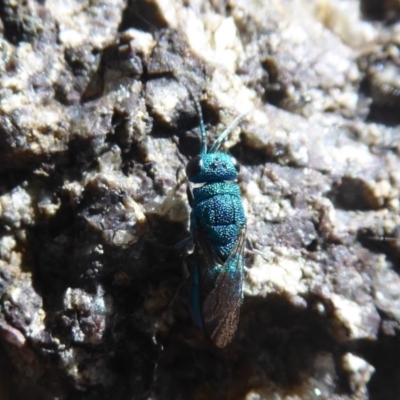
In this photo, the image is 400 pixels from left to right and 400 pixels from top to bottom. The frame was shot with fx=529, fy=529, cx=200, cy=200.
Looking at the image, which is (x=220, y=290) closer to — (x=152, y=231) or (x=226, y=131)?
(x=152, y=231)

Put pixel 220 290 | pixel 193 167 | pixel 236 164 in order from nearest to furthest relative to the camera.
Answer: pixel 220 290
pixel 193 167
pixel 236 164

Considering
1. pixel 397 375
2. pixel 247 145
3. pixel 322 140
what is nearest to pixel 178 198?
pixel 247 145

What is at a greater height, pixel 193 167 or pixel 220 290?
pixel 193 167

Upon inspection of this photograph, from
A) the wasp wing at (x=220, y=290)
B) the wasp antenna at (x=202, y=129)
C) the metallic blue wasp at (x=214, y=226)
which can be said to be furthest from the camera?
the wasp antenna at (x=202, y=129)

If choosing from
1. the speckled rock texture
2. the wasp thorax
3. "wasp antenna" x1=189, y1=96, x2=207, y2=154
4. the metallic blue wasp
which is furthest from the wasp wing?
"wasp antenna" x1=189, y1=96, x2=207, y2=154

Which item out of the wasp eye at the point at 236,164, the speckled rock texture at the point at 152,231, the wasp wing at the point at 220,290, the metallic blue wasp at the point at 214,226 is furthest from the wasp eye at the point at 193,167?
the wasp wing at the point at 220,290

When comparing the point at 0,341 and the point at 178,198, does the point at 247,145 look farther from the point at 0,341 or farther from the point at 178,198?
the point at 0,341

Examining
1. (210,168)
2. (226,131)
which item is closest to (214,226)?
(210,168)

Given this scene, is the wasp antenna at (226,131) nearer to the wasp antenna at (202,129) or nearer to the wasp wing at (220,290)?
the wasp antenna at (202,129)
